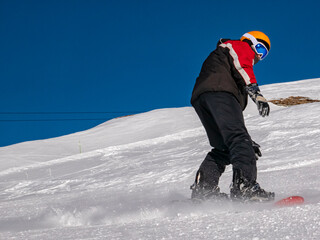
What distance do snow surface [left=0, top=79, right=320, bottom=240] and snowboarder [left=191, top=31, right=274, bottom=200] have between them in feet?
0.72

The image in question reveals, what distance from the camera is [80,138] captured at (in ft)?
36.6

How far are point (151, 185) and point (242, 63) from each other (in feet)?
6.62

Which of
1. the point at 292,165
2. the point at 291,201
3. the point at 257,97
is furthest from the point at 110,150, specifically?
the point at 291,201

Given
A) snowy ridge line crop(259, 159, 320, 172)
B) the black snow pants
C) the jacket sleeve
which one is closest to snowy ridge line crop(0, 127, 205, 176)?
snowy ridge line crop(259, 159, 320, 172)

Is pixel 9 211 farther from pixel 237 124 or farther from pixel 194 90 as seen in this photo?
pixel 237 124

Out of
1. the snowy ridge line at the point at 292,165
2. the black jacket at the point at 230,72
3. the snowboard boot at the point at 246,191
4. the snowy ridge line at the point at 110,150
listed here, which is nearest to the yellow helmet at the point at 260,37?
the black jacket at the point at 230,72

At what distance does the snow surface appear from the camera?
1.89 m

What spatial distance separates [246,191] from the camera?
8.64ft

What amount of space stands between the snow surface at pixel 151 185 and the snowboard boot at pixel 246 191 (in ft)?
0.32

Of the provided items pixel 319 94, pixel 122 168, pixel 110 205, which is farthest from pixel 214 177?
pixel 319 94

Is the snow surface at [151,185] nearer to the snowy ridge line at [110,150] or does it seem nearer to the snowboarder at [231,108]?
the snowy ridge line at [110,150]

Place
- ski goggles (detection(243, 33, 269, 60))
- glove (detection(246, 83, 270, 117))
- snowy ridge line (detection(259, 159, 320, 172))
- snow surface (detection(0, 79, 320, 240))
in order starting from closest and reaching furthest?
snow surface (detection(0, 79, 320, 240)) → glove (detection(246, 83, 270, 117)) → ski goggles (detection(243, 33, 269, 60)) → snowy ridge line (detection(259, 159, 320, 172))

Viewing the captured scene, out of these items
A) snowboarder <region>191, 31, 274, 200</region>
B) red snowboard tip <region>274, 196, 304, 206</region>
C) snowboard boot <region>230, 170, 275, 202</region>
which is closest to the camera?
red snowboard tip <region>274, 196, 304, 206</region>

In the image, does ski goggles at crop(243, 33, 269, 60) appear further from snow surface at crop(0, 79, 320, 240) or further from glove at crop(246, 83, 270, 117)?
snow surface at crop(0, 79, 320, 240)
